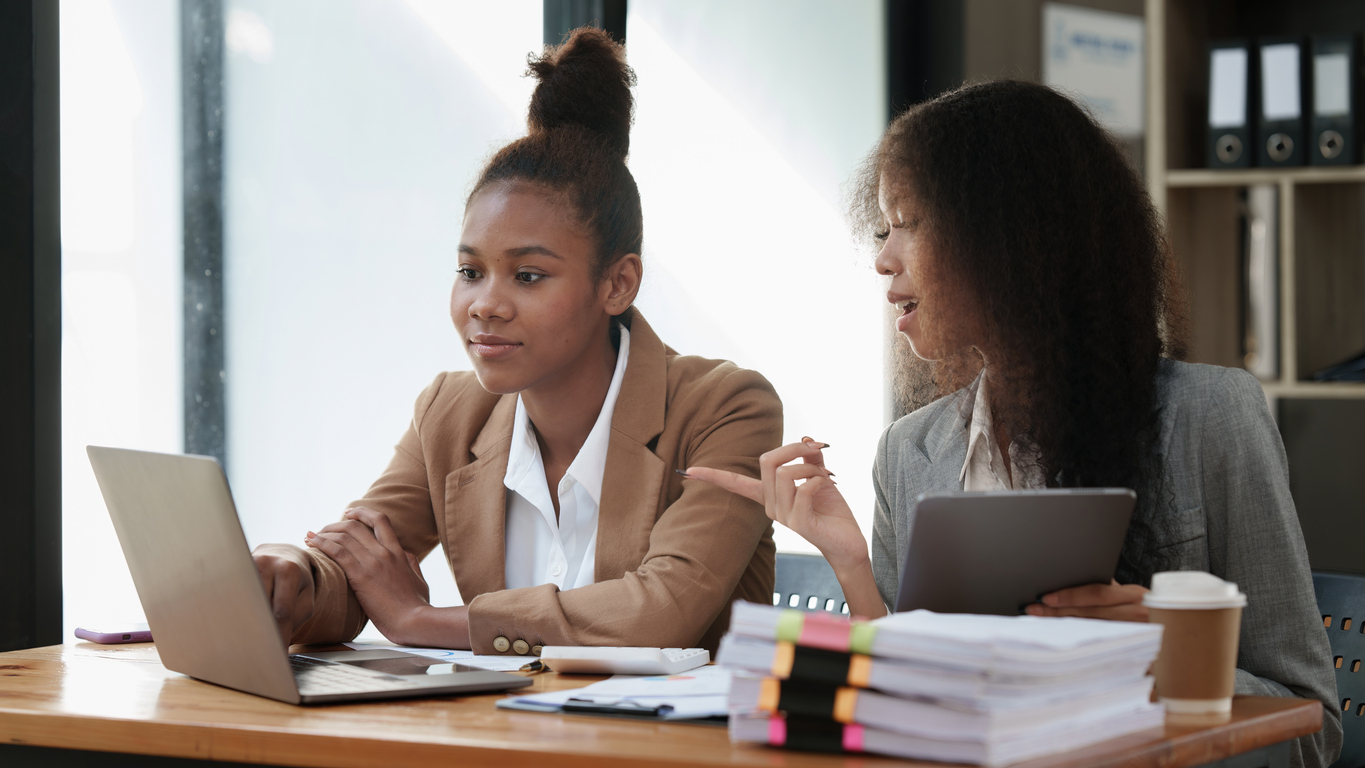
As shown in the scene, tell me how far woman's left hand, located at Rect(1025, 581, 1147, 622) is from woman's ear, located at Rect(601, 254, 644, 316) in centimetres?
93

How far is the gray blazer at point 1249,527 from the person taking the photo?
1322mm

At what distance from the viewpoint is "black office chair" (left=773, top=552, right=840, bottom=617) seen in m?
1.72

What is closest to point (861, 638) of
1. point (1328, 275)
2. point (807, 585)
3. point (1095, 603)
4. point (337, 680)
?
point (1095, 603)

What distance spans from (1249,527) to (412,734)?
38.0 inches

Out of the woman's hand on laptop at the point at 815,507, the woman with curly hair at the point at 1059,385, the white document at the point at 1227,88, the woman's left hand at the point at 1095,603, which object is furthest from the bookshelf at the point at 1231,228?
the woman's left hand at the point at 1095,603

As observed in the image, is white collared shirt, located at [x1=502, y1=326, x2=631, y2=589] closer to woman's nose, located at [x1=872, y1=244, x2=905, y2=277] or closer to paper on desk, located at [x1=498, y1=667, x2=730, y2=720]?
woman's nose, located at [x1=872, y1=244, x2=905, y2=277]

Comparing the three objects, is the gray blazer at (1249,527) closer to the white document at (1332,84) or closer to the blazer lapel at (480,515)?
the blazer lapel at (480,515)

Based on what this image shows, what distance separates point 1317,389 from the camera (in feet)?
10.0

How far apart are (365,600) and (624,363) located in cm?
52

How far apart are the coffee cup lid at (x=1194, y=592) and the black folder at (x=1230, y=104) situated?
248 cm

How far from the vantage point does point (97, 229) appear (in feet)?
6.09

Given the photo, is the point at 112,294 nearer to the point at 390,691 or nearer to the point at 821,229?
the point at 390,691

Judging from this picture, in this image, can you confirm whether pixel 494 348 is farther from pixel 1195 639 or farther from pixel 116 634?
pixel 1195 639

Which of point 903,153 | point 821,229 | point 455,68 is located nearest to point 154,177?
point 455,68
